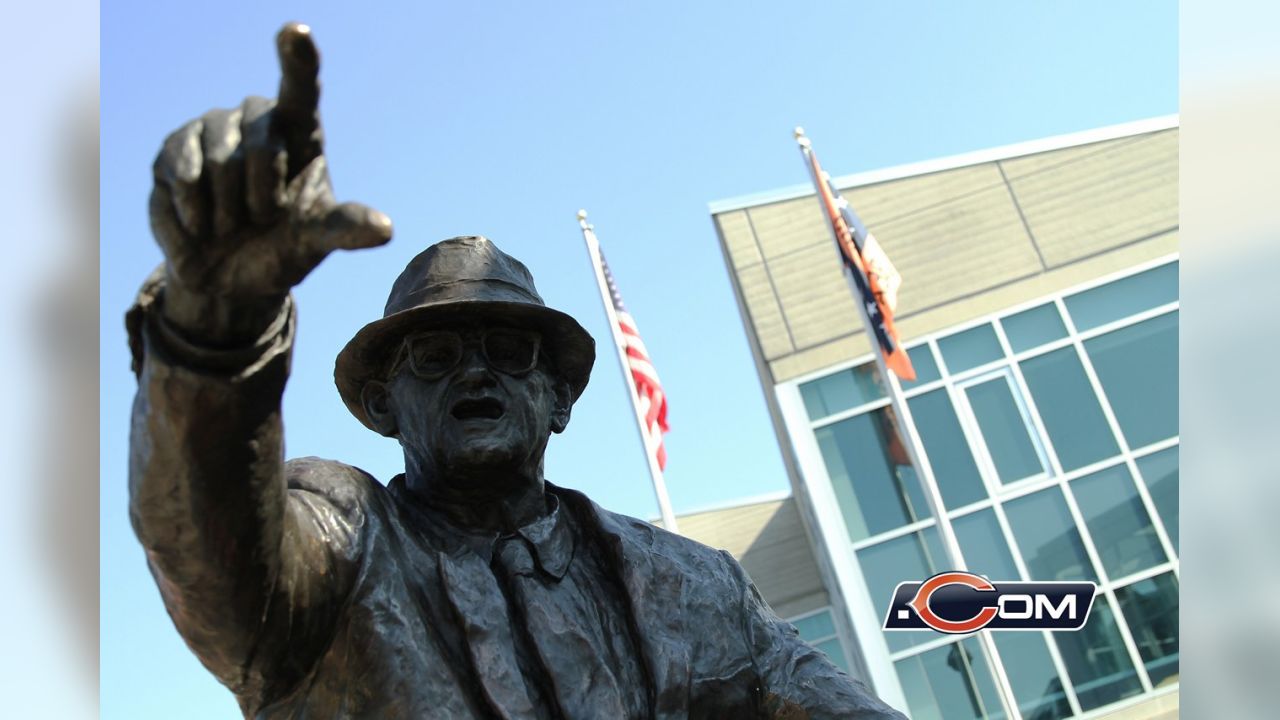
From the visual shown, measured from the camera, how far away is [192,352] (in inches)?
73.3

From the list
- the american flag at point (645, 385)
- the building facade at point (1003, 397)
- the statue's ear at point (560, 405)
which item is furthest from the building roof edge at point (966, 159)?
the statue's ear at point (560, 405)

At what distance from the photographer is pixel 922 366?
70.2 ft

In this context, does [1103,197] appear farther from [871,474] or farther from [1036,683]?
[1036,683]

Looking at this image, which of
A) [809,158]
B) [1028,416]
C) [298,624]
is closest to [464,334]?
[298,624]

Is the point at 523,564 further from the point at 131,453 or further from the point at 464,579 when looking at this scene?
the point at 131,453

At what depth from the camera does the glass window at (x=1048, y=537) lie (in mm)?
19766

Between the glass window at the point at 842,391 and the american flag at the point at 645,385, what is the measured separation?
18.8 ft

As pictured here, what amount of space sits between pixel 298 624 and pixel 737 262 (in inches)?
819

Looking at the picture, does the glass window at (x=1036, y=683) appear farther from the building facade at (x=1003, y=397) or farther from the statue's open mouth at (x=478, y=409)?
the statue's open mouth at (x=478, y=409)

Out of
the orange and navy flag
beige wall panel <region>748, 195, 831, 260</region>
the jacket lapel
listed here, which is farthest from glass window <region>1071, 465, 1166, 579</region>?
the jacket lapel

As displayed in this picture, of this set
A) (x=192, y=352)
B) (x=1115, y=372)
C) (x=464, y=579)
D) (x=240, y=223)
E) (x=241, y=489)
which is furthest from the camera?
(x=1115, y=372)

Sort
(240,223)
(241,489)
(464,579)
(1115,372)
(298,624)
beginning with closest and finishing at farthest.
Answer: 1. (240,223)
2. (241,489)
3. (298,624)
4. (464,579)
5. (1115,372)

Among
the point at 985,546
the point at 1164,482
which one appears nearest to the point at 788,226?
the point at 985,546

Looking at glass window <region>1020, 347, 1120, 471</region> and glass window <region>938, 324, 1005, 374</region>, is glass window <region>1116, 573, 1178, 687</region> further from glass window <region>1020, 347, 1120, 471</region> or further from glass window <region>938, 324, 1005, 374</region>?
glass window <region>938, 324, 1005, 374</region>
